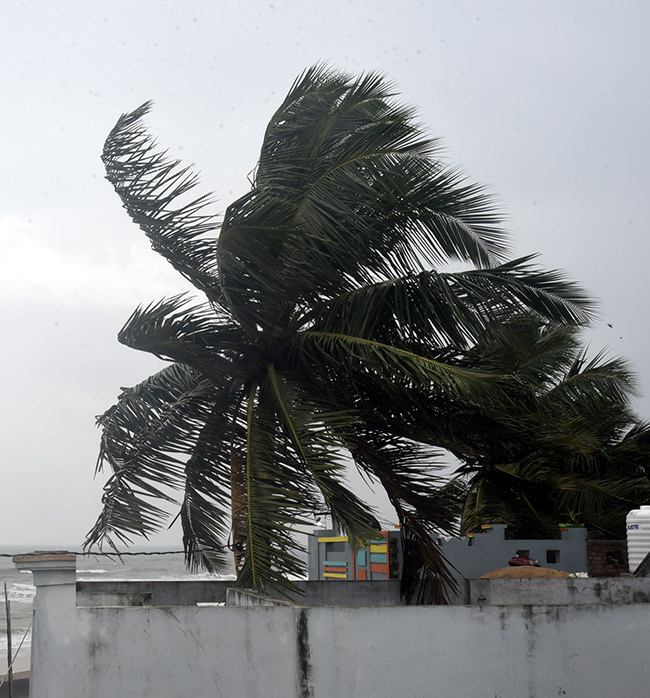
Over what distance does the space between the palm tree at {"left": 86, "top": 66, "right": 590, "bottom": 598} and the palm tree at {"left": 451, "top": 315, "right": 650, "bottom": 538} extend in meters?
0.72

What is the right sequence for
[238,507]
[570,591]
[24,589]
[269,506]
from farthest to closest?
[24,589]
[238,507]
[269,506]
[570,591]

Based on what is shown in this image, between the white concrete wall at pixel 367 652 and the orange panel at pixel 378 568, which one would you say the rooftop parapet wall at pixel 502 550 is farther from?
the white concrete wall at pixel 367 652

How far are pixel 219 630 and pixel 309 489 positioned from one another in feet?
11.8

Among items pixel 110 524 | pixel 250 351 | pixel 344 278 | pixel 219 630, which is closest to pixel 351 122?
pixel 344 278

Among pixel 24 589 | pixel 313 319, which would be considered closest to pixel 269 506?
pixel 313 319

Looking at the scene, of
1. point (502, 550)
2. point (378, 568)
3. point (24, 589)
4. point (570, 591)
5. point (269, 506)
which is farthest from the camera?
point (24, 589)

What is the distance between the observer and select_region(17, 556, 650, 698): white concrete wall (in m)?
5.87

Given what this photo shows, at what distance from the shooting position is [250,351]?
10.6 metres

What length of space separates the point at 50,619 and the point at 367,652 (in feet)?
7.74

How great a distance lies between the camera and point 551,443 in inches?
428

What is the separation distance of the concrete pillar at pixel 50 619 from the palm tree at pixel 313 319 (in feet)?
9.18

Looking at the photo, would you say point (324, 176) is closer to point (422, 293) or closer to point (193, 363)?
point (422, 293)

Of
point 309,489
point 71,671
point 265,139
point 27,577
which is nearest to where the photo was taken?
point 71,671

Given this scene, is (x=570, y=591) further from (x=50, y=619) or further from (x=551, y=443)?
(x=50, y=619)
